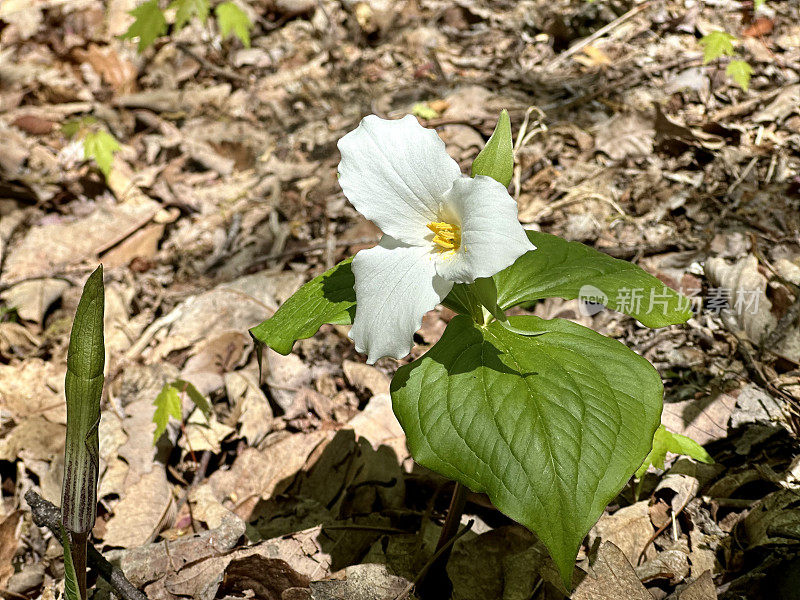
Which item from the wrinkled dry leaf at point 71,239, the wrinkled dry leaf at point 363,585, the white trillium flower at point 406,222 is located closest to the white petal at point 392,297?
the white trillium flower at point 406,222

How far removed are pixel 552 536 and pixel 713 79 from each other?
3319 millimetres

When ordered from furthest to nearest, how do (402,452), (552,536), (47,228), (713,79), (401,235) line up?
(47,228) < (713,79) < (402,452) < (401,235) < (552,536)

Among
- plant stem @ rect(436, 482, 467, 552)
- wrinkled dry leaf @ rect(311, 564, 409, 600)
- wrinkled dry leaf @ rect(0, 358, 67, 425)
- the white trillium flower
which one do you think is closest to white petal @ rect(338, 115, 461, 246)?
the white trillium flower

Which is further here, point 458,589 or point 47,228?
point 47,228

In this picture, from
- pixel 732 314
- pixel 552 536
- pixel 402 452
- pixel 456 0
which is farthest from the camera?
pixel 456 0

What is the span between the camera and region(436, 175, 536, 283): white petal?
1.18 meters

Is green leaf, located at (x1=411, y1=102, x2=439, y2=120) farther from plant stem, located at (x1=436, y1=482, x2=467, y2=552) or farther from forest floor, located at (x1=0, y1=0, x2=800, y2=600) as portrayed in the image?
plant stem, located at (x1=436, y1=482, x2=467, y2=552)

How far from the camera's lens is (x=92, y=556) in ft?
5.46

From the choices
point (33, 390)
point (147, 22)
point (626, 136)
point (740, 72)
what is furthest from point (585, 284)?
point (147, 22)

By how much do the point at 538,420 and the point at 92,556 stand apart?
4.07ft

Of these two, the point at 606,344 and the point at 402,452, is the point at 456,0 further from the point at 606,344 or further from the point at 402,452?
the point at 606,344

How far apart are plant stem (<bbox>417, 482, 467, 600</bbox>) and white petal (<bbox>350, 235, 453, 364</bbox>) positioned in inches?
21.4

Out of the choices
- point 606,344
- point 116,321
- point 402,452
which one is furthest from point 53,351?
point 606,344

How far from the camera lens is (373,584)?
164 cm
